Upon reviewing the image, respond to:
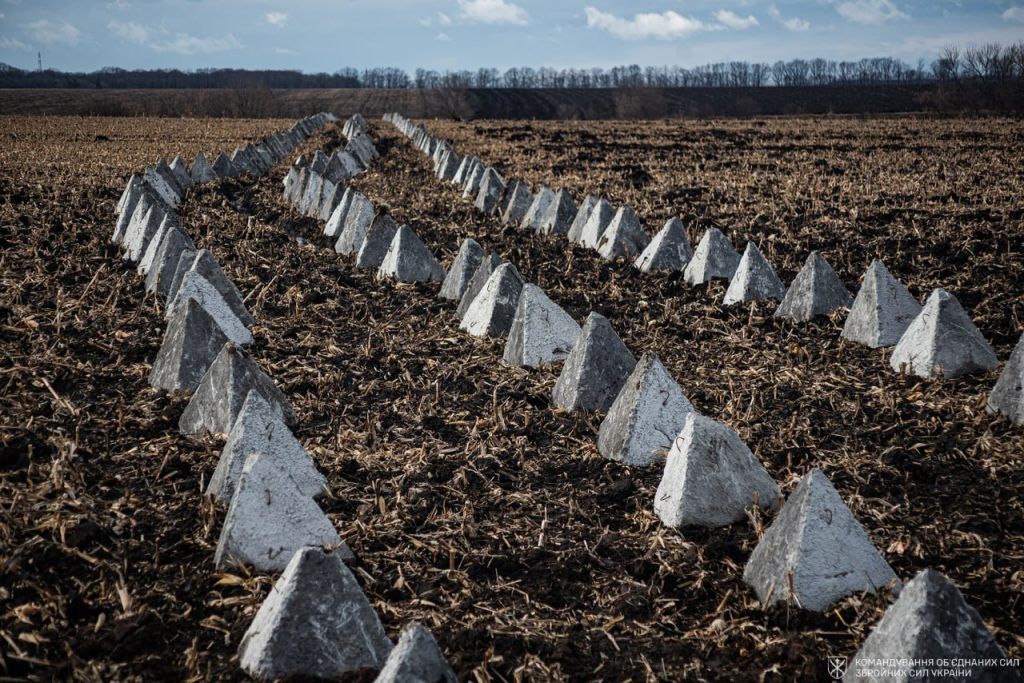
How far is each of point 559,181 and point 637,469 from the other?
40.1 ft

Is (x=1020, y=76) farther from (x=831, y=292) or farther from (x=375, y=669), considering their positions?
(x=375, y=669)

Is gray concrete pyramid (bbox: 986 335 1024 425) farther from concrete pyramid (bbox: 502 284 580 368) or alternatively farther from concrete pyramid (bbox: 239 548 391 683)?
concrete pyramid (bbox: 239 548 391 683)

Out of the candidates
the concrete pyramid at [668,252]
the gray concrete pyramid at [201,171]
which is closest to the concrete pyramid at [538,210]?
the concrete pyramid at [668,252]

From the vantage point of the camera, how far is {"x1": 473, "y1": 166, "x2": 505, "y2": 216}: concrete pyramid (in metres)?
12.2

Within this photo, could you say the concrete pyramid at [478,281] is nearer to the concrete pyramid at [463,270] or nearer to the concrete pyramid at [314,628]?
the concrete pyramid at [463,270]

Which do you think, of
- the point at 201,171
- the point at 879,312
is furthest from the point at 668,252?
the point at 201,171

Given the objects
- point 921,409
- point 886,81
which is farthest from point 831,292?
point 886,81

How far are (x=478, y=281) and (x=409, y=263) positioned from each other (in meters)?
1.51

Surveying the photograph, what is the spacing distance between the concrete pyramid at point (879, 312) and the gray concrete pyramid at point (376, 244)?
4.92 meters

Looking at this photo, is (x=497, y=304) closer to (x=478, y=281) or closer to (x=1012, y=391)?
(x=478, y=281)

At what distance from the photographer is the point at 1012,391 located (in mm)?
4520

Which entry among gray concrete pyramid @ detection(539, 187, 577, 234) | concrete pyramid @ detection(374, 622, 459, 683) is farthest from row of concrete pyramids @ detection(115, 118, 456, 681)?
gray concrete pyramid @ detection(539, 187, 577, 234)

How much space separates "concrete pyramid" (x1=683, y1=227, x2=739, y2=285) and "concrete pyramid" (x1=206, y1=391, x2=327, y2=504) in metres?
5.29

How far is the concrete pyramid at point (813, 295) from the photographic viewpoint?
6617 millimetres
